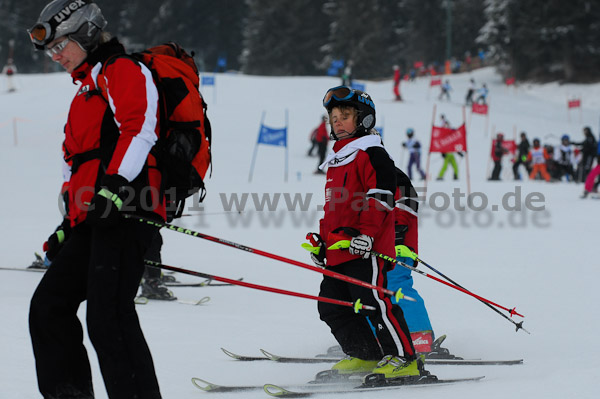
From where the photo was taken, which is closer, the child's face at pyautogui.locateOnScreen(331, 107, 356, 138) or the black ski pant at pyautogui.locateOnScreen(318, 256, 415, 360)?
the black ski pant at pyautogui.locateOnScreen(318, 256, 415, 360)

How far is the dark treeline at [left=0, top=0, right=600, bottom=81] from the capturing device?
185 ft

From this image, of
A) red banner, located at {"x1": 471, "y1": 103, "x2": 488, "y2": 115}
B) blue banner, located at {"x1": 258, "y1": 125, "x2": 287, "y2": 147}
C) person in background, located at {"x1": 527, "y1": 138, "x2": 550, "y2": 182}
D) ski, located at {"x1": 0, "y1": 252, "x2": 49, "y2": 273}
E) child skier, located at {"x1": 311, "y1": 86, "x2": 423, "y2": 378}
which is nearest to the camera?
child skier, located at {"x1": 311, "y1": 86, "x2": 423, "y2": 378}

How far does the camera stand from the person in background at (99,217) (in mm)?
2604

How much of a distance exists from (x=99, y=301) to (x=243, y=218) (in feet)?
29.8

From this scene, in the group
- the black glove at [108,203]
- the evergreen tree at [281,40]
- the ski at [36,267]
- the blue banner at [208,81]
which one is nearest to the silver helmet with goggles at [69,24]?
the black glove at [108,203]

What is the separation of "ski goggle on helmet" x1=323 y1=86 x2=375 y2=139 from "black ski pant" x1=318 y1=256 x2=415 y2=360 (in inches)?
27.5

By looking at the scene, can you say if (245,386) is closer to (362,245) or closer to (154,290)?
(362,245)

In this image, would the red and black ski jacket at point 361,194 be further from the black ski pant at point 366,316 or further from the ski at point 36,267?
the ski at point 36,267

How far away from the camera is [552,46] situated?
147 feet

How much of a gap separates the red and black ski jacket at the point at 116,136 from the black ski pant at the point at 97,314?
4.5 inches

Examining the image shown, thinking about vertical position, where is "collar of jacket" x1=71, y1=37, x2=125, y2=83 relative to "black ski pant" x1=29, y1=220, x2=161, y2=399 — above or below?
above

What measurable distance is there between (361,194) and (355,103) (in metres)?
0.48

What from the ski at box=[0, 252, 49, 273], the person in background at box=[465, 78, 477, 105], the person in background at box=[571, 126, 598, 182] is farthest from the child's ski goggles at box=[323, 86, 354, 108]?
the person in background at box=[465, 78, 477, 105]

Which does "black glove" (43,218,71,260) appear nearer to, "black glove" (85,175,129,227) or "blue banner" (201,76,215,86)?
"black glove" (85,175,129,227)
